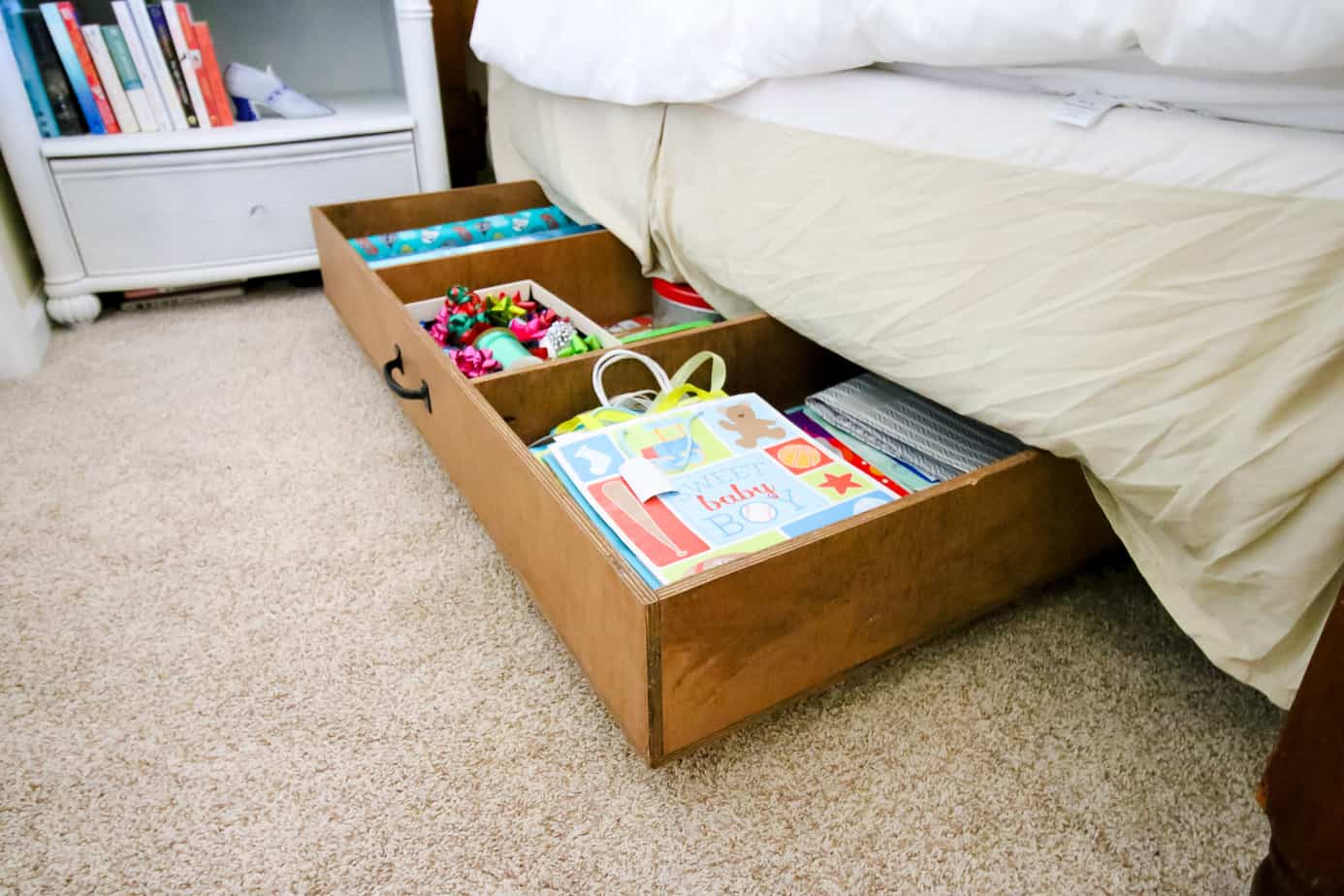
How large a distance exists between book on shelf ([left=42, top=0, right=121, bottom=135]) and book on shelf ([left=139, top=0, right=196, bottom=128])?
0.10 metres

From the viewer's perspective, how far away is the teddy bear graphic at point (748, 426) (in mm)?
851

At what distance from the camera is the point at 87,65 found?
1414 mm

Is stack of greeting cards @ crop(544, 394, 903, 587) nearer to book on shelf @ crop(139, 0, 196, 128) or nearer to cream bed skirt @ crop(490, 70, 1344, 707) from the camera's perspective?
cream bed skirt @ crop(490, 70, 1344, 707)

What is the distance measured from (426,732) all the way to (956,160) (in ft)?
2.16

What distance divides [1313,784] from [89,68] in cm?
180

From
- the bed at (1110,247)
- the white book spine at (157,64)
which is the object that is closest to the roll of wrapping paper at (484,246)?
the bed at (1110,247)

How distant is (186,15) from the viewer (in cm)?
147

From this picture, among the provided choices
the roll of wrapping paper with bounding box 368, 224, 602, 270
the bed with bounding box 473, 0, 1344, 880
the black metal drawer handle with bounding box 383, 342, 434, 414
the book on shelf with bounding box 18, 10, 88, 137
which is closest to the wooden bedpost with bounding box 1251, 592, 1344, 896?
the bed with bounding box 473, 0, 1344, 880

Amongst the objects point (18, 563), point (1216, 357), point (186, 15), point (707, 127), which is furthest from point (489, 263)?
point (1216, 357)

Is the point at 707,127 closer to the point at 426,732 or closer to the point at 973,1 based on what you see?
the point at 973,1

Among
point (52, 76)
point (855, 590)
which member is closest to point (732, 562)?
point (855, 590)

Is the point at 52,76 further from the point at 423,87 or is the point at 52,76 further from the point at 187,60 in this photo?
the point at 423,87

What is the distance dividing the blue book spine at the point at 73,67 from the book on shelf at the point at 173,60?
4.9 inches

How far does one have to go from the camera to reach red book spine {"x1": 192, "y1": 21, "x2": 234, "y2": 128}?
4.85 ft
